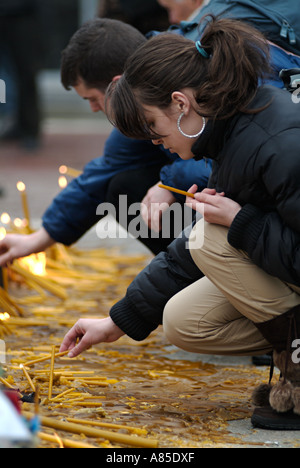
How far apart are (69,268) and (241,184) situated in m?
2.05

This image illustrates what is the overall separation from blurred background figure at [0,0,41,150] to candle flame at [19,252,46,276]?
16.8 feet

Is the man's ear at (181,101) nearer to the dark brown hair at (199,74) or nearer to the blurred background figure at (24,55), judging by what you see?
the dark brown hair at (199,74)

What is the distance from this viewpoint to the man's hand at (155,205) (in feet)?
9.90

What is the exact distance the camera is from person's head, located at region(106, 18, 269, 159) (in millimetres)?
2275

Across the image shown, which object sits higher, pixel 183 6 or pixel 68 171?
pixel 183 6

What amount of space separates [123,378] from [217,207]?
0.70m

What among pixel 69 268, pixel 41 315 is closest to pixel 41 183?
pixel 69 268

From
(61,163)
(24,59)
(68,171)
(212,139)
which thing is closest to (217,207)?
(212,139)

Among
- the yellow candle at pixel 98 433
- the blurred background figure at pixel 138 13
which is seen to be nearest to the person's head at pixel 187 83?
the yellow candle at pixel 98 433

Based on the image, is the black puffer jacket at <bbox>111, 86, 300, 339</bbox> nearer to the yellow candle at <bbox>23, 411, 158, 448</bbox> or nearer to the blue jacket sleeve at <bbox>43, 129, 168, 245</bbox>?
the yellow candle at <bbox>23, 411, 158, 448</bbox>

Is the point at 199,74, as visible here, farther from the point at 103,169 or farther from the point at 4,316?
the point at 4,316

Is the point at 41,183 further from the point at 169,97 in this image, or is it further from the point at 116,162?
the point at 169,97

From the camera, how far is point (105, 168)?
3.39 m

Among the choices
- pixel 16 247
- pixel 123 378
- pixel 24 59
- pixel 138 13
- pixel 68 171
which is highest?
pixel 138 13
